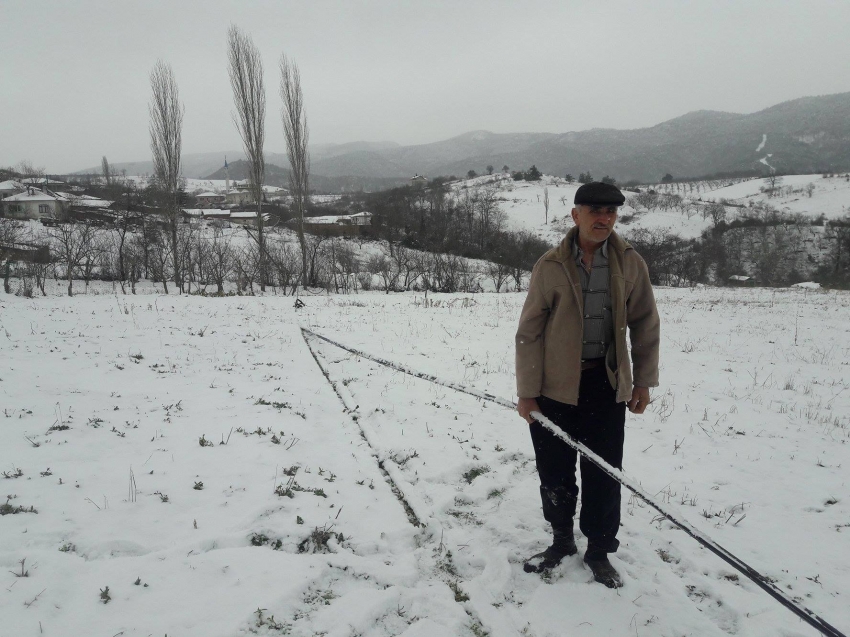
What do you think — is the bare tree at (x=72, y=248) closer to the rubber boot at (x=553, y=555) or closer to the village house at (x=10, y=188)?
the village house at (x=10, y=188)

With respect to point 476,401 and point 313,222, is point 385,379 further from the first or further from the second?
point 313,222

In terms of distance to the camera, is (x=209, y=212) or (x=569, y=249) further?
(x=209, y=212)

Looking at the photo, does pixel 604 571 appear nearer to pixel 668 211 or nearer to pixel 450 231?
pixel 450 231

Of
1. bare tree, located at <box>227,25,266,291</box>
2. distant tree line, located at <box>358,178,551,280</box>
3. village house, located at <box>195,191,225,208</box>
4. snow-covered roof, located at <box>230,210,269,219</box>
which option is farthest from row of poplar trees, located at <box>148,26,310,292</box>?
village house, located at <box>195,191,225,208</box>

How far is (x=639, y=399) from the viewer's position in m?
3.03

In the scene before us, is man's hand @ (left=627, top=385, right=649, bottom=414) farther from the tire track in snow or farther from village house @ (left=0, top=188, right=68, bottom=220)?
village house @ (left=0, top=188, right=68, bottom=220)

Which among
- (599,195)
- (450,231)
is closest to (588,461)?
(599,195)

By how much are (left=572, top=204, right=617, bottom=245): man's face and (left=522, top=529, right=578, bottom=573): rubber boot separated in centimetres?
223

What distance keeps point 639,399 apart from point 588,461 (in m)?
0.58

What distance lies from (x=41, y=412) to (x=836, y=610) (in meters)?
8.03

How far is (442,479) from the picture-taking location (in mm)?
4492

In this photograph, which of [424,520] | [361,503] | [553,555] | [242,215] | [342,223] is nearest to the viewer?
[553,555]

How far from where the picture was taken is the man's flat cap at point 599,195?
2711 mm

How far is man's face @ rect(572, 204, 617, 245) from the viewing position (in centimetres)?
274
